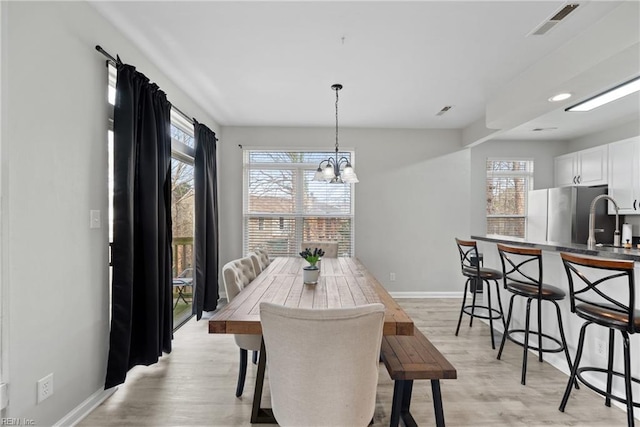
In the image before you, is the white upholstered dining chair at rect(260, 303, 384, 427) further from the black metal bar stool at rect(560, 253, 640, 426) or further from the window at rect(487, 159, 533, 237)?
the window at rect(487, 159, 533, 237)

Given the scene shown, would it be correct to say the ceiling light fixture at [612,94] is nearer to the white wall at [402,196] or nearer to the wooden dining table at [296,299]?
the white wall at [402,196]

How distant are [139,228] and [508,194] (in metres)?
5.58

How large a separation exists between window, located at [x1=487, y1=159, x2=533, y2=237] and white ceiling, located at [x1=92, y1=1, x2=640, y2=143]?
1.37 meters

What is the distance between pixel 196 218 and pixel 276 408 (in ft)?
9.33

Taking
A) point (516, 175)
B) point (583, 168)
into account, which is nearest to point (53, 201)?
point (516, 175)

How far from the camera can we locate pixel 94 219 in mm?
2086

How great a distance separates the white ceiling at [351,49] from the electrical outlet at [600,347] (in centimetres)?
233

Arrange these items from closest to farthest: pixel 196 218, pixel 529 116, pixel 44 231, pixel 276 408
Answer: pixel 276 408 < pixel 44 231 < pixel 529 116 < pixel 196 218

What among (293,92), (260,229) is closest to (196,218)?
(260,229)

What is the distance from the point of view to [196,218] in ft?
12.5

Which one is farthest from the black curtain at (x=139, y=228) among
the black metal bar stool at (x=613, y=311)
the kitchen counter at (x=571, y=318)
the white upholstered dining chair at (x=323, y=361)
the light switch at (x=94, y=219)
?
the kitchen counter at (x=571, y=318)

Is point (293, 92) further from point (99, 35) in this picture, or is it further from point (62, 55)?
point (62, 55)

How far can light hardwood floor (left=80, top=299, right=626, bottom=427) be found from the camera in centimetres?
202

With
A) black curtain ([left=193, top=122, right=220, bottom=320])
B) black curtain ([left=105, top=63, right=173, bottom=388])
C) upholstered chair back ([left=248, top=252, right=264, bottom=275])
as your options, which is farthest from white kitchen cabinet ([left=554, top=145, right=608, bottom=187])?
black curtain ([left=105, top=63, right=173, bottom=388])
